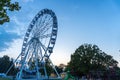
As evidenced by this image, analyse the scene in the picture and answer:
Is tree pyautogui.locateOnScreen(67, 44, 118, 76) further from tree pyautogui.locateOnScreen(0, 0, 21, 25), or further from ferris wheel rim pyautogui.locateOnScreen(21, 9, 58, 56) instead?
tree pyautogui.locateOnScreen(0, 0, 21, 25)

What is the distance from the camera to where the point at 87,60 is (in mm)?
83812

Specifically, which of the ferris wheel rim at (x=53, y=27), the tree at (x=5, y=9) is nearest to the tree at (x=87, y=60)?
the ferris wheel rim at (x=53, y=27)

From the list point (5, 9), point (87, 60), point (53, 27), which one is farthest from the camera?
point (87, 60)

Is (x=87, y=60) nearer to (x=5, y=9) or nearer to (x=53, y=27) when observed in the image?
(x=53, y=27)

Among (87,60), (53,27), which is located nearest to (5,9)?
(53,27)

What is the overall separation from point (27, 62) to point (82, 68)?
32331 millimetres

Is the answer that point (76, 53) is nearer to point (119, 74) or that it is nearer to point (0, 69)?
point (0, 69)

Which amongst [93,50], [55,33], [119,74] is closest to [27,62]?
[55,33]

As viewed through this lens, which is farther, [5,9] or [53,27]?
[53,27]

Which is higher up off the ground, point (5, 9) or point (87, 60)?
point (87, 60)

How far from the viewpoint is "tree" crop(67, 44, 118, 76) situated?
269 feet

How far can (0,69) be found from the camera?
92812mm

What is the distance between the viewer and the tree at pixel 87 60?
82.1 meters

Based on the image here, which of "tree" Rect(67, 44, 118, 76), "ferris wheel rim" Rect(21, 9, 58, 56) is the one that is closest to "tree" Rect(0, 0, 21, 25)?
"ferris wheel rim" Rect(21, 9, 58, 56)
